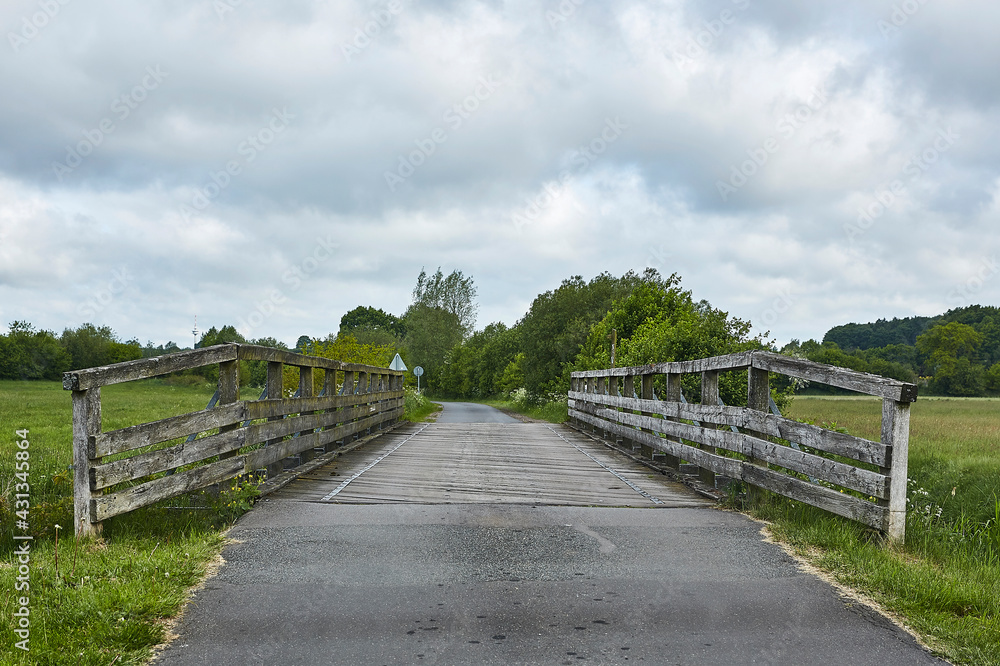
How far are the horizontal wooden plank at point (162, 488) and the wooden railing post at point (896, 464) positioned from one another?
4.63m

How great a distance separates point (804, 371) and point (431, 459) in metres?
5.08

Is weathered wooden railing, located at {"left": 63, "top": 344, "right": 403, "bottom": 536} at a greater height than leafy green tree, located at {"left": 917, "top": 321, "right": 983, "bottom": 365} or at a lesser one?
lesser

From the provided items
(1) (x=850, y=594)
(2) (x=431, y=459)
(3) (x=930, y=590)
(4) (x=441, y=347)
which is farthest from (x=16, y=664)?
(4) (x=441, y=347)

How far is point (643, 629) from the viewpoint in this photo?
10.8ft

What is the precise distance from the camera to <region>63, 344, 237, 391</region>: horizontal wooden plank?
4.31 metres

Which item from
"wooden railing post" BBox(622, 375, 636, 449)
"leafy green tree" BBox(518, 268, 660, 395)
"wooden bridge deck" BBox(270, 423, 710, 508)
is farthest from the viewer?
"leafy green tree" BBox(518, 268, 660, 395)

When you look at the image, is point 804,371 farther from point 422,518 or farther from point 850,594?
point 422,518

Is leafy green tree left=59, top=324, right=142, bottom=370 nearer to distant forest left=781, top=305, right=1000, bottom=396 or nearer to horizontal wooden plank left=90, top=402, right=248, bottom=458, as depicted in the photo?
horizontal wooden plank left=90, top=402, right=248, bottom=458

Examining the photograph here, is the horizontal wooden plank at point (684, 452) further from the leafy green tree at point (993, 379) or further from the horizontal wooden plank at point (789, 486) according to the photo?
the leafy green tree at point (993, 379)

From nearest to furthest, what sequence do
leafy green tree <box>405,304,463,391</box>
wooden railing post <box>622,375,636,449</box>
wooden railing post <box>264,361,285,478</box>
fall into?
wooden railing post <box>264,361,285,478</box>, wooden railing post <box>622,375,636,449</box>, leafy green tree <box>405,304,463,391</box>

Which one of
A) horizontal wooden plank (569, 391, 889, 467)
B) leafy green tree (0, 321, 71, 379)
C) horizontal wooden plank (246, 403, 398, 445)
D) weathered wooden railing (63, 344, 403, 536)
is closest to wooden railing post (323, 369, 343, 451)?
weathered wooden railing (63, 344, 403, 536)

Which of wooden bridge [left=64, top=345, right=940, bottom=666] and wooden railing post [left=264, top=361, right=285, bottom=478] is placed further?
wooden railing post [left=264, top=361, right=285, bottom=478]

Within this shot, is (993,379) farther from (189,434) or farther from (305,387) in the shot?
(189,434)

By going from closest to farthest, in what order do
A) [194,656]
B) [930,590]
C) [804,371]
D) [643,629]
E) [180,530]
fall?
→ [194,656] < [643,629] < [930,590] < [180,530] < [804,371]
